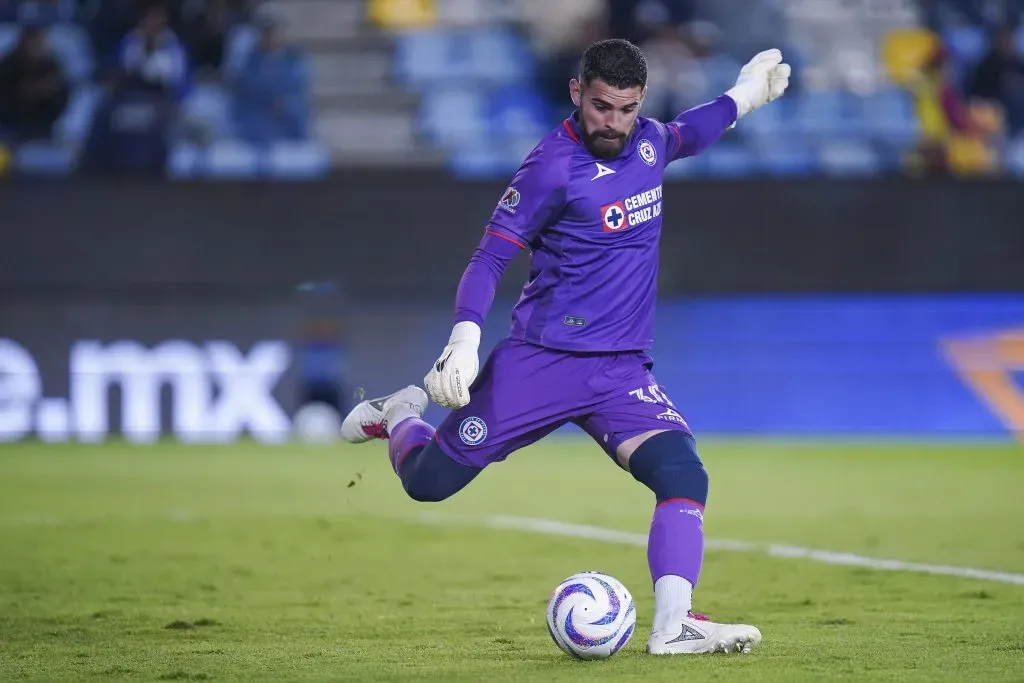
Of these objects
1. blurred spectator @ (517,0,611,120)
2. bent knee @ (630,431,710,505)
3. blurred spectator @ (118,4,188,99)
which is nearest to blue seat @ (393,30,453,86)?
blurred spectator @ (517,0,611,120)

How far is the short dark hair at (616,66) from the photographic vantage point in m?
5.30

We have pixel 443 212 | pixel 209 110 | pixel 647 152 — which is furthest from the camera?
pixel 209 110

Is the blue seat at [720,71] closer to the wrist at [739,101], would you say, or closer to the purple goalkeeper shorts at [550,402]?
the wrist at [739,101]

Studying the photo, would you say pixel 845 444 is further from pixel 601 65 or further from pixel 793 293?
pixel 601 65

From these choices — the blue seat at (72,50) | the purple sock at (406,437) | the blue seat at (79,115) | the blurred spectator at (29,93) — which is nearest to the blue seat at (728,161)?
the blue seat at (79,115)

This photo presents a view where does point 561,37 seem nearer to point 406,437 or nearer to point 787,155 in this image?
point 787,155

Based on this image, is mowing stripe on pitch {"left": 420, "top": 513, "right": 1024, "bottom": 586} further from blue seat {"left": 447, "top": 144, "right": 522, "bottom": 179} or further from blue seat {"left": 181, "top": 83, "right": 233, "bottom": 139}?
blue seat {"left": 181, "top": 83, "right": 233, "bottom": 139}

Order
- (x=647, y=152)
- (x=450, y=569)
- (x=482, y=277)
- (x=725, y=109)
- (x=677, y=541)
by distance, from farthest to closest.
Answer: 1. (x=450, y=569)
2. (x=725, y=109)
3. (x=647, y=152)
4. (x=482, y=277)
5. (x=677, y=541)

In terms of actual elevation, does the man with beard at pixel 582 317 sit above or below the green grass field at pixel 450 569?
above

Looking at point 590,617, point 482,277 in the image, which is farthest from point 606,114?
point 590,617

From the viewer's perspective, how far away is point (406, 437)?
20.1 ft

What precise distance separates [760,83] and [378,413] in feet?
7.02

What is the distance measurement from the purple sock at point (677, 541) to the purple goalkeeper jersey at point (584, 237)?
27.2 inches

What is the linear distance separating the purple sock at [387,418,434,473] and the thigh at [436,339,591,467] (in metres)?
0.42
